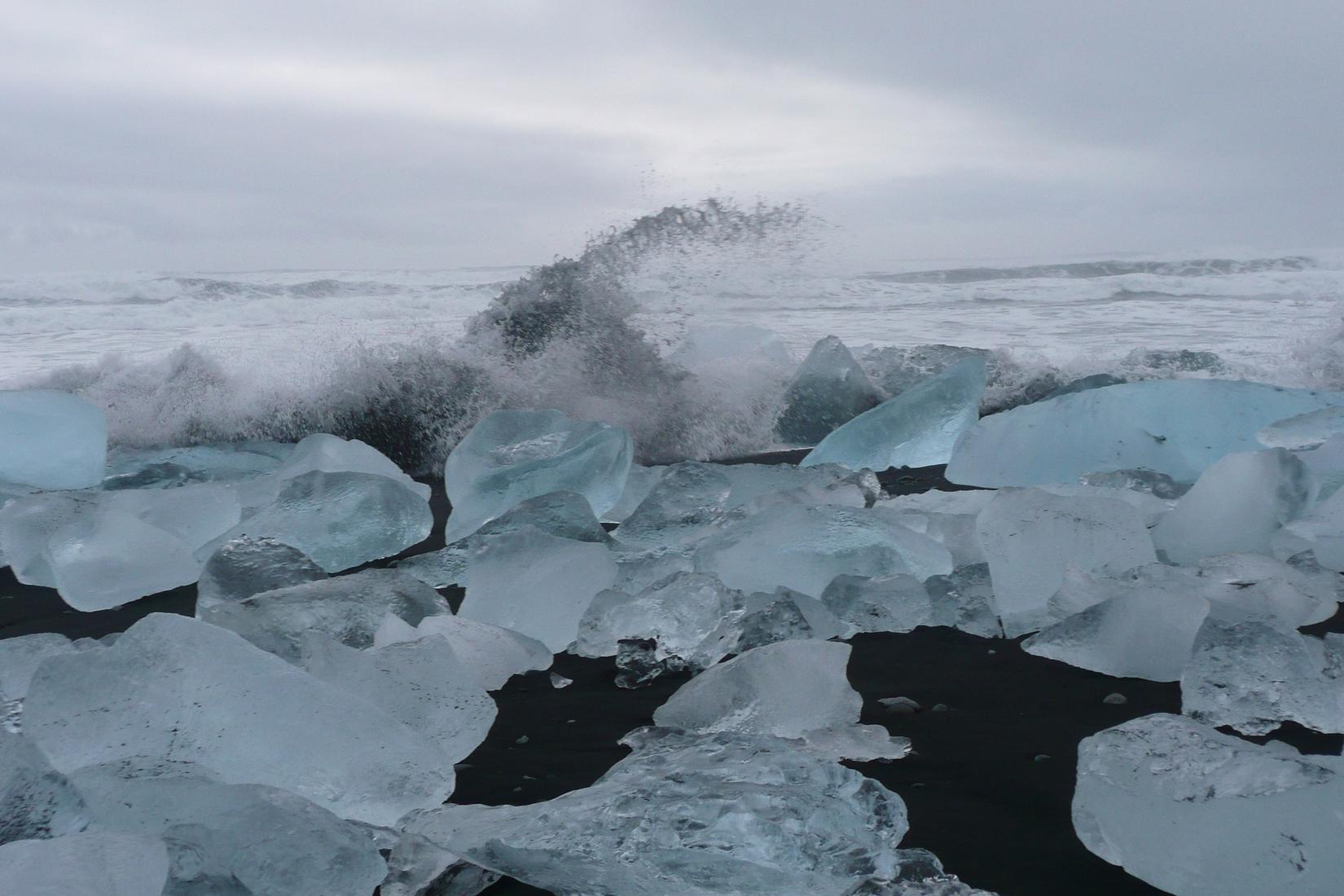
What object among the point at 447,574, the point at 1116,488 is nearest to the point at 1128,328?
the point at 1116,488

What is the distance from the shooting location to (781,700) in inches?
50.7

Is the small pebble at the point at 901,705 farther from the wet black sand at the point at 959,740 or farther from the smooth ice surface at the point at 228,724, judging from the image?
the smooth ice surface at the point at 228,724

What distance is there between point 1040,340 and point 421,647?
7.58 metres

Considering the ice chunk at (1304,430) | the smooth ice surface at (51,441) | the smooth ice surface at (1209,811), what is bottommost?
the smooth ice surface at (51,441)

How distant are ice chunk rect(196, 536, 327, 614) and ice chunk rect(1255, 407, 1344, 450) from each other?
235cm

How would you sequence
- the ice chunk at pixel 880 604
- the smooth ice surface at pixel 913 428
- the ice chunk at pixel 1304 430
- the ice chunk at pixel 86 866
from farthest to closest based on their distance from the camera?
the smooth ice surface at pixel 913 428 < the ice chunk at pixel 1304 430 < the ice chunk at pixel 880 604 < the ice chunk at pixel 86 866

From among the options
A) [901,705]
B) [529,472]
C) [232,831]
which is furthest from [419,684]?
[529,472]

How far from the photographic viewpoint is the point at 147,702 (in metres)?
1.16

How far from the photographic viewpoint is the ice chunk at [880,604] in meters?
1.65

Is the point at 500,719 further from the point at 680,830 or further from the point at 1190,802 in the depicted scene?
the point at 1190,802

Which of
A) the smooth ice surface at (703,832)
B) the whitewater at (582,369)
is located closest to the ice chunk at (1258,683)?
the smooth ice surface at (703,832)

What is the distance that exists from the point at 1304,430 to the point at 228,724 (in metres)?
2.64

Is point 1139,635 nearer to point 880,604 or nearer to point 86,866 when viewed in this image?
point 880,604

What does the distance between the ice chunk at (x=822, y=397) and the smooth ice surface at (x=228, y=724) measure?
268 centimetres
